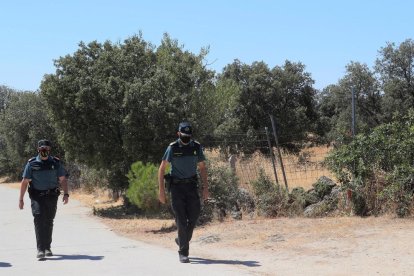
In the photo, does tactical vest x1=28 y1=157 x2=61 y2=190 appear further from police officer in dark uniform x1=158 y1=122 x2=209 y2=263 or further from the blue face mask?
police officer in dark uniform x1=158 y1=122 x2=209 y2=263

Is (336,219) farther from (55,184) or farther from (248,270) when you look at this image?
(55,184)

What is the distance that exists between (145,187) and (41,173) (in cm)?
574

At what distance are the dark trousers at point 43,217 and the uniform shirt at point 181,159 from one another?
222cm

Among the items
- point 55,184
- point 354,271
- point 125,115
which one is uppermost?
point 125,115

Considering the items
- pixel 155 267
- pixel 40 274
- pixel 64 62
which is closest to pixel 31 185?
pixel 40 274

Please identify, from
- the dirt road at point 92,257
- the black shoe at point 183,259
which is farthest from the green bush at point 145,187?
the black shoe at point 183,259

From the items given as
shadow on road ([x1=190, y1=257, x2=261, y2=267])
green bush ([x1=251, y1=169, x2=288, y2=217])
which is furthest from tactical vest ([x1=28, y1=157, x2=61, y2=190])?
green bush ([x1=251, y1=169, x2=288, y2=217])

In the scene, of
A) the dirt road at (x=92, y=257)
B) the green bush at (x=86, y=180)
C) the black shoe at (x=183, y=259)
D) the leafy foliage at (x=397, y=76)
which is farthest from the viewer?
the leafy foliage at (x=397, y=76)

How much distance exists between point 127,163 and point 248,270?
10.1 meters

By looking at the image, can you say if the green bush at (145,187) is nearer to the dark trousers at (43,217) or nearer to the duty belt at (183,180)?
the dark trousers at (43,217)

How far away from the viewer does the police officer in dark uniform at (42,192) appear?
8852mm

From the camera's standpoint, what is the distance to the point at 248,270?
7488 millimetres

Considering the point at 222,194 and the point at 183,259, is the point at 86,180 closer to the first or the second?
the point at 222,194

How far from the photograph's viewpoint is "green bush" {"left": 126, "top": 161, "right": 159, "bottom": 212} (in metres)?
14.4
